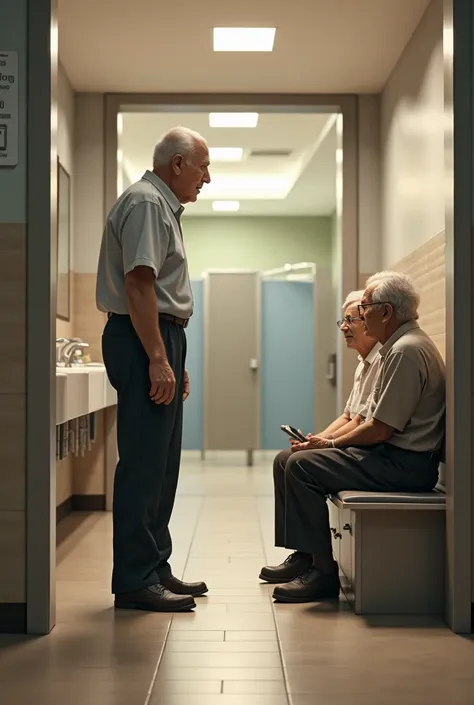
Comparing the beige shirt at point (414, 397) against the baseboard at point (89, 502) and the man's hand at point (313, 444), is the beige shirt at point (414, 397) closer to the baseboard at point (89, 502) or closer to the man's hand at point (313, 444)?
the man's hand at point (313, 444)

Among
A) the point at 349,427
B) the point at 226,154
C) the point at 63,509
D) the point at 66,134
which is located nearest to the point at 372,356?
the point at 349,427

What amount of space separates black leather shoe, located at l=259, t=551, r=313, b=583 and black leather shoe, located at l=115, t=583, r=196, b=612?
559 mm

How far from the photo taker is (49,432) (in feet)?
10.7

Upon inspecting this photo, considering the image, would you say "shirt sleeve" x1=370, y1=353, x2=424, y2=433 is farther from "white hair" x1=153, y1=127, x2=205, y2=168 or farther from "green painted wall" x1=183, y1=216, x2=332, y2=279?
"green painted wall" x1=183, y1=216, x2=332, y2=279

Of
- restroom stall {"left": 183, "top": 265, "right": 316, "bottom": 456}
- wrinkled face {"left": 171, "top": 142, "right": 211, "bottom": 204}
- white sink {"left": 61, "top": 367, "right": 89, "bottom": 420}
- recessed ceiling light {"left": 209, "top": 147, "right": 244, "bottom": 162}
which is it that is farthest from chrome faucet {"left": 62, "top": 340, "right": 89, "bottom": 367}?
restroom stall {"left": 183, "top": 265, "right": 316, "bottom": 456}

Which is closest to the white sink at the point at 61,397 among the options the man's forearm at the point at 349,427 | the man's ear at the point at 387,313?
the man's forearm at the point at 349,427

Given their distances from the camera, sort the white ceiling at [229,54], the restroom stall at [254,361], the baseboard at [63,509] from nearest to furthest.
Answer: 1. the white ceiling at [229,54]
2. the baseboard at [63,509]
3. the restroom stall at [254,361]

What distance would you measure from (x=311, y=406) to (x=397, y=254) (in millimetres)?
4553

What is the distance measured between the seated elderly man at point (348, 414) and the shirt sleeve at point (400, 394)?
1.47ft

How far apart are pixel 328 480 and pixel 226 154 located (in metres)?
5.81

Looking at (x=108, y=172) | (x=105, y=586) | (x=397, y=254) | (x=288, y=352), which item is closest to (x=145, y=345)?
(x=105, y=586)

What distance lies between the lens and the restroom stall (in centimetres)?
990

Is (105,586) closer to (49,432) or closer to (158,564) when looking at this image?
(158,564)

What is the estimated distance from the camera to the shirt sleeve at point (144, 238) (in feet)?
11.4
